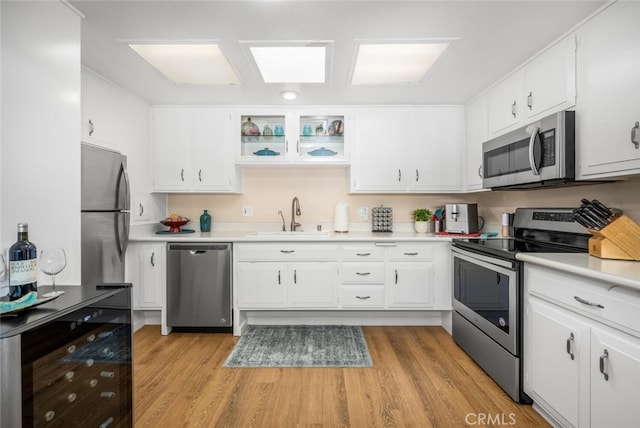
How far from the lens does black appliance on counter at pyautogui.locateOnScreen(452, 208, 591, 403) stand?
1979mm

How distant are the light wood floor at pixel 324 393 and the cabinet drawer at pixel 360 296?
0.44 metres

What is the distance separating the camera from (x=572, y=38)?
193 centimetres

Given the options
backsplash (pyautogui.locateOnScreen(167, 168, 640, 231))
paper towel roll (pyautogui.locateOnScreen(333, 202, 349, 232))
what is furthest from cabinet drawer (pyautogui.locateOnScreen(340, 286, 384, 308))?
backsplash (pyautogui.locateOnScreen(167, 168, 640, 231))

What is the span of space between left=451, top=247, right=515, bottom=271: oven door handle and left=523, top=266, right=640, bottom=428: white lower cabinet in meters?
0.13

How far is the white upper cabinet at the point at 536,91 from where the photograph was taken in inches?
77.4

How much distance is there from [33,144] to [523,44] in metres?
2.78

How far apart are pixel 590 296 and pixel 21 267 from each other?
2.32 metres

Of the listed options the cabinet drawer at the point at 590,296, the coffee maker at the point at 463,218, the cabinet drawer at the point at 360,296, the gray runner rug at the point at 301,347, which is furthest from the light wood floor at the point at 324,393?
the coffee maker at the point at 463,218

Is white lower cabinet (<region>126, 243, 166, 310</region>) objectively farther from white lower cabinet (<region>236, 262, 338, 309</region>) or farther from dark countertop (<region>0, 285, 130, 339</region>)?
dark countertop (<region>0, 285, 130, 339</region>)

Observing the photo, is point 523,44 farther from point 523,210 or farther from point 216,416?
point 216,416

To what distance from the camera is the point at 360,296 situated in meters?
3.07

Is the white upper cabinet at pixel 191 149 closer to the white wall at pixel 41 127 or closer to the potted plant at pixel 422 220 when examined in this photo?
the white wall at pixel 41 127

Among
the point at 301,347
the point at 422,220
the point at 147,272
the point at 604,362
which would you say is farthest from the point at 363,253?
the point at 147,272

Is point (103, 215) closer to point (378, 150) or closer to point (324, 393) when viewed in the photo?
point (324, 393)
